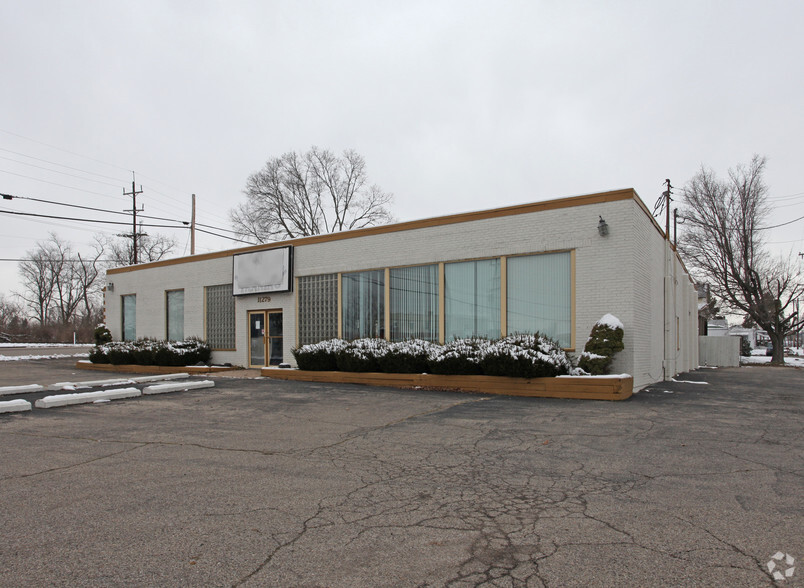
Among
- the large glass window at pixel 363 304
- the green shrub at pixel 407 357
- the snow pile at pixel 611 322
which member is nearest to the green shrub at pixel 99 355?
the large glass window at pixel 363 304

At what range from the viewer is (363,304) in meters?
16.6

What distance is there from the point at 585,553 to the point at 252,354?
693 inches

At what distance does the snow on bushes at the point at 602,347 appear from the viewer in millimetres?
11375

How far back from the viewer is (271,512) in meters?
4.28

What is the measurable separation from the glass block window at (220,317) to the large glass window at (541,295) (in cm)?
1147

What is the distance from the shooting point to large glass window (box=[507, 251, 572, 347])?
12.8 meters

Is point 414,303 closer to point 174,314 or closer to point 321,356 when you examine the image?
point 321,356

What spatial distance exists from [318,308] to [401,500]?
13.5 metres

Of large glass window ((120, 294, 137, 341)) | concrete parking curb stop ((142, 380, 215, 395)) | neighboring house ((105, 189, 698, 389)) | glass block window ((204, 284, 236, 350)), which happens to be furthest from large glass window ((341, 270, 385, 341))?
large glass window ((120, 294, 137, 341))

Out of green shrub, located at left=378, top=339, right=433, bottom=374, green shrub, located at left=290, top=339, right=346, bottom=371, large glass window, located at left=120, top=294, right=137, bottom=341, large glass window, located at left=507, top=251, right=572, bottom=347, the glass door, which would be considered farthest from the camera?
large glass window, located at left=120, top=294, right=137, bottom=341

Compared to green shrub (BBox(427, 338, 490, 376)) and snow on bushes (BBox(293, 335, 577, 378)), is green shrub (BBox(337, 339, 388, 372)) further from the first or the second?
green shrub (BBox(427, 338, 490, 376))

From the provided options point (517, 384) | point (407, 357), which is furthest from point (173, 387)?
point (517, 384)

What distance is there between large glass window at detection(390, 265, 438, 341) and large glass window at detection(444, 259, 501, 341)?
433 millimetres

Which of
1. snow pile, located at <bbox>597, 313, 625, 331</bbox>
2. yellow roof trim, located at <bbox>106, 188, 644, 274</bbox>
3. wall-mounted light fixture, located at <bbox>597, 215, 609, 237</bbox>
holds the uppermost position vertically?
yellow roof trim, located at <bbox>106, 188, 644, 274</bbox>
